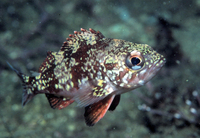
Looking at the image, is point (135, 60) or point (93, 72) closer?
point (135, 60)

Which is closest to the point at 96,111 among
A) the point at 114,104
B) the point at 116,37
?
the point at 114,104

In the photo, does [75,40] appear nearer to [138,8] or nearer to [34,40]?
[34,40]

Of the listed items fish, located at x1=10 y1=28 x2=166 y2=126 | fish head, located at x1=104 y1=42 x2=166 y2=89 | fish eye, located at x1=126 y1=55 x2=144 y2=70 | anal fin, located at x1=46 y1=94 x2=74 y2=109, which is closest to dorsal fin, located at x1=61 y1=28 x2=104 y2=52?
fish, located at x1=10 y1=28 x2=166 y2=126

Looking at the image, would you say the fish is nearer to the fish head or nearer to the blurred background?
the fish head

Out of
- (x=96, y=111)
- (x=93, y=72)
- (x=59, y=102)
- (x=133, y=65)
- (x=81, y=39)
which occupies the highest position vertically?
(x=81, y=39)

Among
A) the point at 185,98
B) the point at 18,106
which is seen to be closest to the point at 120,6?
the point at 185,98

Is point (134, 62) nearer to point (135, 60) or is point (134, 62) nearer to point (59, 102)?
point (135, 60)
